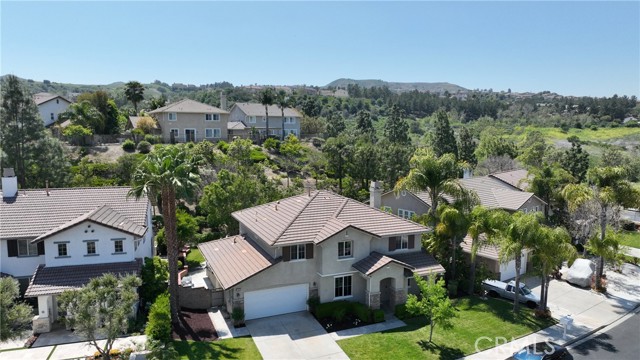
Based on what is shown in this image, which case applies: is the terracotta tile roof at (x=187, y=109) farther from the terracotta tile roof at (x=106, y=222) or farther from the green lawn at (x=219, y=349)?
the green lawn at (x=219, y=349)

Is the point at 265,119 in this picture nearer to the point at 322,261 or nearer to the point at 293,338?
the point at 322,261

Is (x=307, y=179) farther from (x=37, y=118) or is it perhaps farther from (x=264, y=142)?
(x=37, y=118)

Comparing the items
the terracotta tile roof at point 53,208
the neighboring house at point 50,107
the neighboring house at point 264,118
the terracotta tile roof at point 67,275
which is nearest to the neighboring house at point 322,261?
the terracotta tile roof at point 67,275

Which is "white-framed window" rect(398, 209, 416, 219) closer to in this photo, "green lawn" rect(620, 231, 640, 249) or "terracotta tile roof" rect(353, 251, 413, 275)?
"terracotta tile roof" rect(353, 251, 413, 275)

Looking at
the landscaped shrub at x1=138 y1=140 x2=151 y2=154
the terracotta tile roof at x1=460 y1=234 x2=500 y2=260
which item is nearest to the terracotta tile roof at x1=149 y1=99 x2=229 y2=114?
the landscaped shrub at x1=138 y1=140 x2=151 y2=154

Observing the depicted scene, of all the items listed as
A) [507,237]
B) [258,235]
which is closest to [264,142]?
[258,235]

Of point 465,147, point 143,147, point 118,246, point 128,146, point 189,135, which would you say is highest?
point 189,135

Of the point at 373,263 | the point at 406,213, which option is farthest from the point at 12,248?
the point at 406,213
